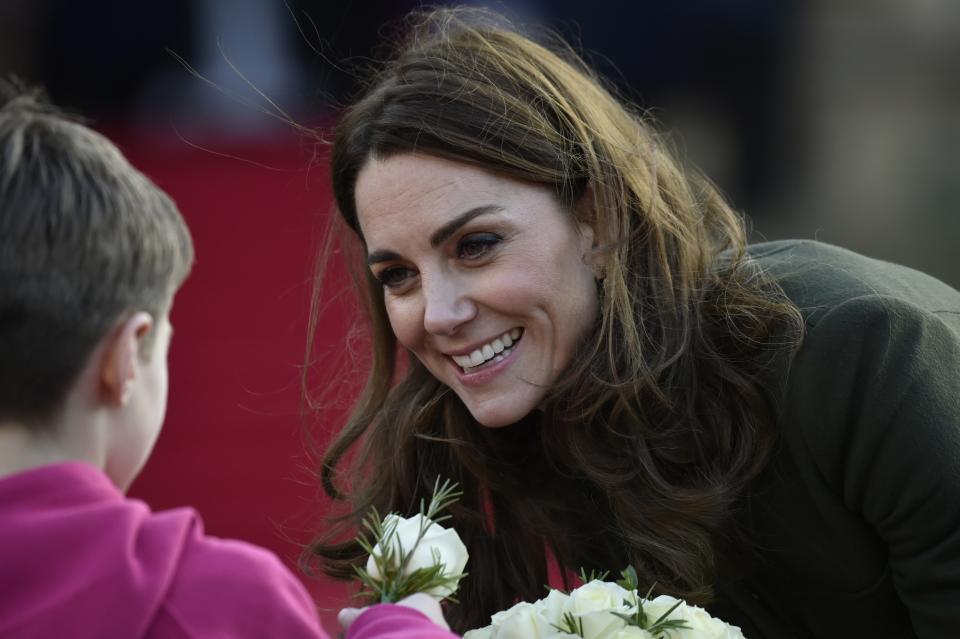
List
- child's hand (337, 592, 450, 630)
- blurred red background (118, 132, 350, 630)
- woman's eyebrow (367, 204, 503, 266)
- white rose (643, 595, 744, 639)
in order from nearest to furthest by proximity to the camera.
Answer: child's hand (337, 592, 450, 630) < white rose (643, 595, 744, 639) < woman's eyebrow (367, 204, 503, 266) < blurred red background (118, 132, 350, 630)

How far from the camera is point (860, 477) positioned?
272 centimetres

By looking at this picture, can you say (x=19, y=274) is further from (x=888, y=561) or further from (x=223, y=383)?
(x=223, y=383)

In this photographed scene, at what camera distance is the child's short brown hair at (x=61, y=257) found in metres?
1.95

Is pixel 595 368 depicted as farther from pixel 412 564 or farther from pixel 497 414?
pixel 412 564

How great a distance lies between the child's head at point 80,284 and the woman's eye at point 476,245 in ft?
2.85

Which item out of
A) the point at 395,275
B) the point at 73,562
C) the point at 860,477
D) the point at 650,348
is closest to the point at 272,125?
the point at 395,275

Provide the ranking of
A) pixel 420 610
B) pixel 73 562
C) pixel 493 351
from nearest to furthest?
pixel 73 562
pixel 420 610
pixel 493 351

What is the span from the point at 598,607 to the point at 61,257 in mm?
1006

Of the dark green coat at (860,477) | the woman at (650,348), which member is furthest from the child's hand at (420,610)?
the dark green coat at (860,477)

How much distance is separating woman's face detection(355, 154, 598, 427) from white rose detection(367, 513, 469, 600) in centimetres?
67

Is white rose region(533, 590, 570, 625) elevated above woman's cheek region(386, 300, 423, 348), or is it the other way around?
woman's cheek region(386, 300, 423, 348)

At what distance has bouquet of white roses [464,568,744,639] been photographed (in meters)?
2.25

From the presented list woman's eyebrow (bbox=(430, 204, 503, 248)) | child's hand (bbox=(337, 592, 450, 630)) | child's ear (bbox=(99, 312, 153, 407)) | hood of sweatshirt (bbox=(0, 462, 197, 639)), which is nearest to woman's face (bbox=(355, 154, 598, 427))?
woman's eyebrow (bbox=(430, 204, 503, 248))

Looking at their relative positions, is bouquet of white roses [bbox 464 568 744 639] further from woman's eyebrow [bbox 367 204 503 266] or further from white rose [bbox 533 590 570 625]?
woman's eyebrow [bbox 367 204 503 266]
